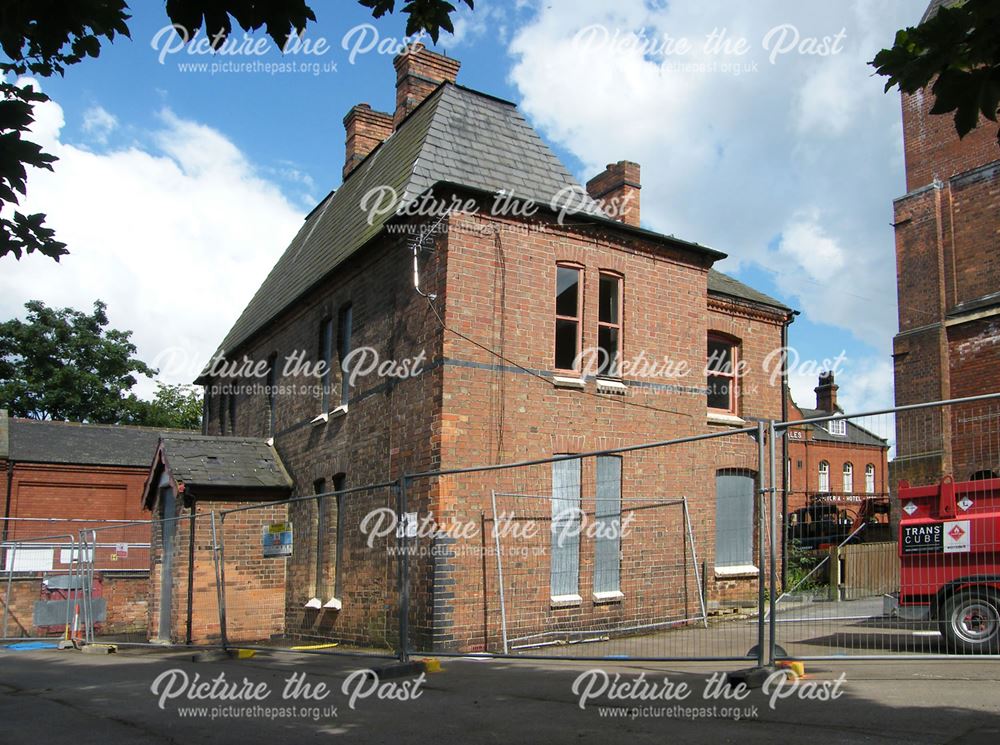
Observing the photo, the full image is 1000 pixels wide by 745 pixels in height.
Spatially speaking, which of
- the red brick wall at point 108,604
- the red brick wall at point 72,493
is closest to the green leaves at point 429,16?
the red brick wall at point 108,604

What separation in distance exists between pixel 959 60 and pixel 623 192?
16143 mm

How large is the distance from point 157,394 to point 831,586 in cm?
5549

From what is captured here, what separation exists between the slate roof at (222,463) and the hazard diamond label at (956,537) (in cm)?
1390

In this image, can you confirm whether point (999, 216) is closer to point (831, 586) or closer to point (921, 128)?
point (921, 128)

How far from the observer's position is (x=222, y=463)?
63.4ft

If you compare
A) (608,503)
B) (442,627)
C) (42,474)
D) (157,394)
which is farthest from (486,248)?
(157,394)

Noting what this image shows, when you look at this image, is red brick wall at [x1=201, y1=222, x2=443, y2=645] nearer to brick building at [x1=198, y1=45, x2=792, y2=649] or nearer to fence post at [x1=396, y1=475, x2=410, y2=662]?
brick building at [x1=198, y1=45, x2=792, y2=649]

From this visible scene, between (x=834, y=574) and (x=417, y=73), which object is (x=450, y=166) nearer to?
(x=417, y=73)

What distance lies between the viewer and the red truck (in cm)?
793

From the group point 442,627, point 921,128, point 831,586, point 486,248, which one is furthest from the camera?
point 921,128

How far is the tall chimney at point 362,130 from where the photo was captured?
80.0ft

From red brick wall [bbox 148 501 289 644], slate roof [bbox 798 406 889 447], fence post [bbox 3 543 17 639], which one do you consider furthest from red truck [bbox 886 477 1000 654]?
fence post [bbox 3 543 17 639]

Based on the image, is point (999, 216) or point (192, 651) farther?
point (999, 216)

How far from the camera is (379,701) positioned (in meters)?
8.09
